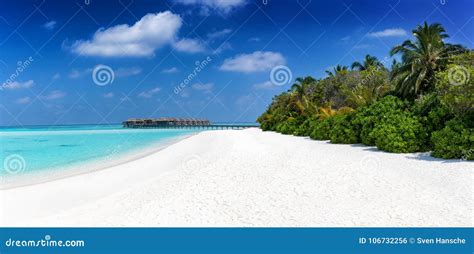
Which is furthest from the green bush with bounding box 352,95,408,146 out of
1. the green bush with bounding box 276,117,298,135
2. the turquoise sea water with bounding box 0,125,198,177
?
the green bush with bounding box 276,117,298,135

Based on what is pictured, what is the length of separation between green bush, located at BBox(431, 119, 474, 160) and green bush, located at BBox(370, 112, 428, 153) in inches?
62.0

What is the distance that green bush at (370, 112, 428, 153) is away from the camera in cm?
1454

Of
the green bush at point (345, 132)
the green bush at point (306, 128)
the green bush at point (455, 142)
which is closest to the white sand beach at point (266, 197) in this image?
the green bush at point (455, 142)

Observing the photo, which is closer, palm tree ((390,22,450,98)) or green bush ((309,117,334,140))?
palm tree ((390,22,450,98))

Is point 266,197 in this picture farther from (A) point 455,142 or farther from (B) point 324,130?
(B) point 324,130

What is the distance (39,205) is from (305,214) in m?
5.76

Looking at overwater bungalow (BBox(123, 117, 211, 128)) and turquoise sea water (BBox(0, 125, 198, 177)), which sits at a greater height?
overwater bungalow (BBox(123, 117, 211, 128))

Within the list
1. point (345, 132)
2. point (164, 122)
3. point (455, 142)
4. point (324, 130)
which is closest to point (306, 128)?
point (324, 130)

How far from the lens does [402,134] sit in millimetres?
14836

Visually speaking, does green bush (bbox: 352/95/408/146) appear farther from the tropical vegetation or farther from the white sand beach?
the white sand beach

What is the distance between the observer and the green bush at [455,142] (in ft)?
39.2

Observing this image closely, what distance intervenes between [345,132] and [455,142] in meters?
8.54

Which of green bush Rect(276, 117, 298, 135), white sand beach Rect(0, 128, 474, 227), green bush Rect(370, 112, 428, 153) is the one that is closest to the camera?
white sand beach Rect(0, 128, 474, 227)

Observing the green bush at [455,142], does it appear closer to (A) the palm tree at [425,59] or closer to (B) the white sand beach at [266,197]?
(B) the white sand beach at [266,197]
